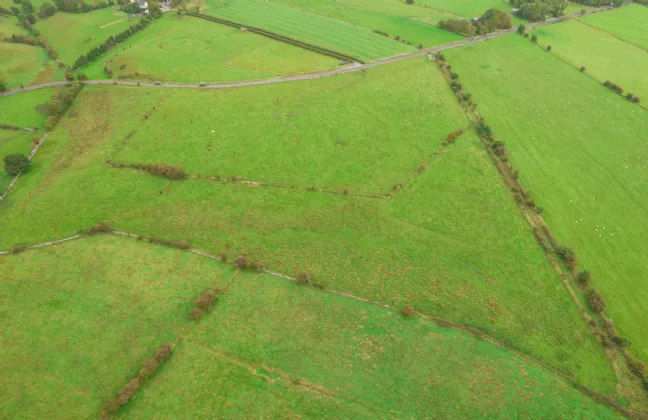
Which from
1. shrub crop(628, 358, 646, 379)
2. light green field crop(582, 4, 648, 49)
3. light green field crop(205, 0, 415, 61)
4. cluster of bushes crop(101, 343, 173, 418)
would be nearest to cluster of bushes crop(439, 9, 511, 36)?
light green field crop(205, 0, 415, 61)

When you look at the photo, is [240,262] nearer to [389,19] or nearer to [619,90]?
[619,90]

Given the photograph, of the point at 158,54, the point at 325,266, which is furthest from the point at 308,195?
the point at 158,54

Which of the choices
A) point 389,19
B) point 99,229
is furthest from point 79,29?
point 389,19

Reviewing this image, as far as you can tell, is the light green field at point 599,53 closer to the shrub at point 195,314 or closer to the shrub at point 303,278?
the shrub at point 303,278

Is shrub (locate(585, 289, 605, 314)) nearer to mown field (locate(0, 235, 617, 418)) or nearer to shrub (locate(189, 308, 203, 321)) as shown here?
mown field (locate(0, 235, 617, 418))

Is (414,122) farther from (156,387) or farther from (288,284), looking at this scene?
(156,387)

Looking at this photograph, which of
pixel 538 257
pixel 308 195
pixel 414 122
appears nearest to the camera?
pixel 538 257
